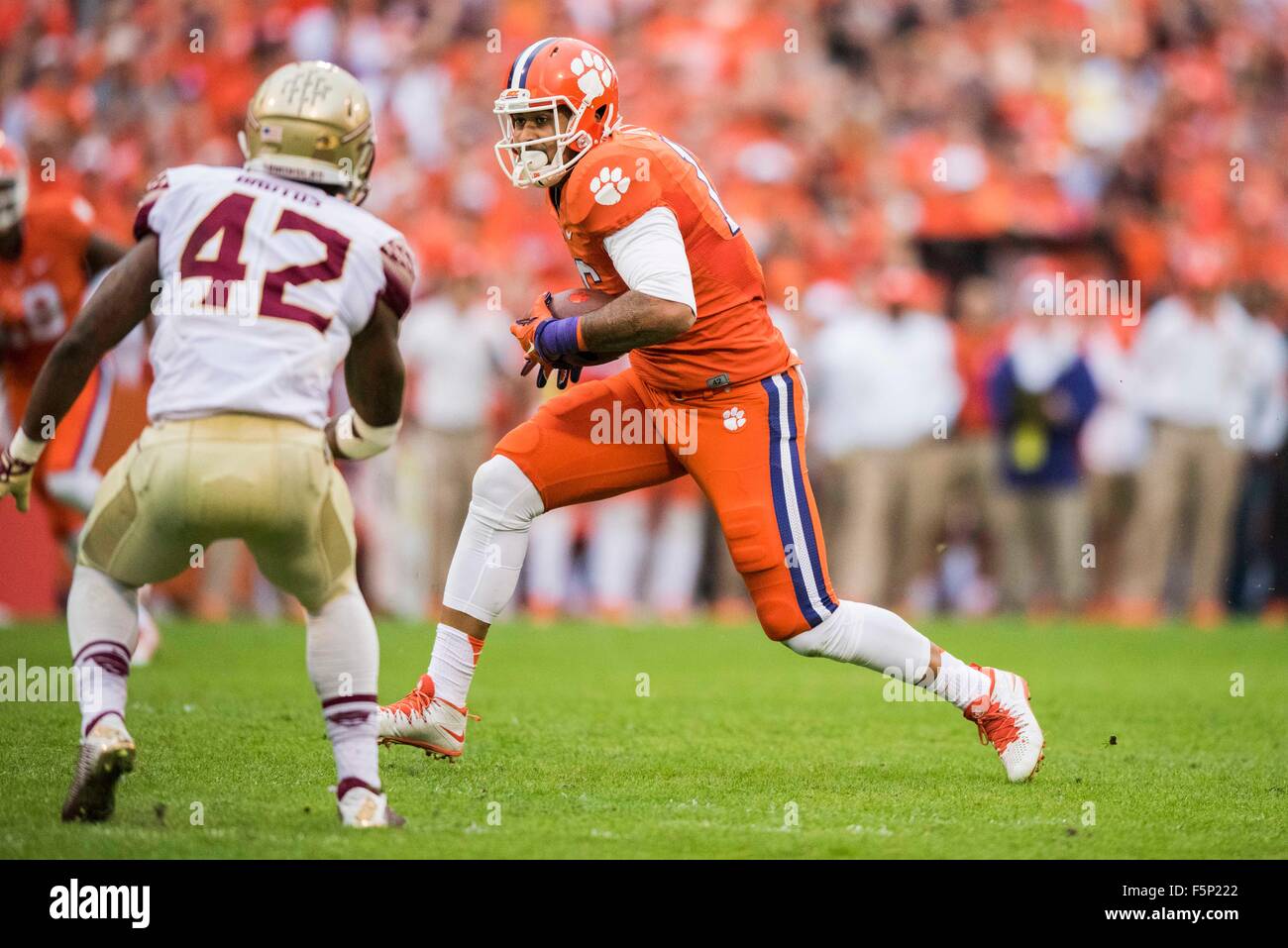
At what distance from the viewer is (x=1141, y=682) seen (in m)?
8.12

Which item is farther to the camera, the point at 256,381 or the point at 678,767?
the point at 678,767

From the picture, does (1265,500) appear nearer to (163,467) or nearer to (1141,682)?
(1141,682)

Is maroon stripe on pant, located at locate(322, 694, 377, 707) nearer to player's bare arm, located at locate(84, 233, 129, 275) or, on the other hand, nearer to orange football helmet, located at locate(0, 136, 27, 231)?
player's bare arm, located at locate(84, 233, 129, 275)

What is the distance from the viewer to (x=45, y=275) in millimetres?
7379

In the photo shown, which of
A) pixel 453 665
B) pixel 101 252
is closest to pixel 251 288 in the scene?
pixel 453 665

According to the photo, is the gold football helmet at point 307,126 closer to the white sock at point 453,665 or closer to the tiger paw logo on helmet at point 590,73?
the tiger paw logo on helmet at point 590,73

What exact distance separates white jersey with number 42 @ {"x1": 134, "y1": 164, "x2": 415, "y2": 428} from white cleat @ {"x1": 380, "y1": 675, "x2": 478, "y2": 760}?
1381 mm

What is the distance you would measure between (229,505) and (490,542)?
5.02 feet

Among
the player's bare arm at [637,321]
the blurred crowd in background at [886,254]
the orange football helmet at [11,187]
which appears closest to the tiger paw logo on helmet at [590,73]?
the player's bare arm at [637,321]

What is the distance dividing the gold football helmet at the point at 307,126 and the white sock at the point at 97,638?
106cm

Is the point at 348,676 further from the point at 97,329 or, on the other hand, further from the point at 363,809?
the point at 97,329

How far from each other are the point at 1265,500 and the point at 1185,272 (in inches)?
65.2

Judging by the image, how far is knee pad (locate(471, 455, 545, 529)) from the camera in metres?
5.29

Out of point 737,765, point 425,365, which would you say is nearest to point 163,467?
point 737,765
